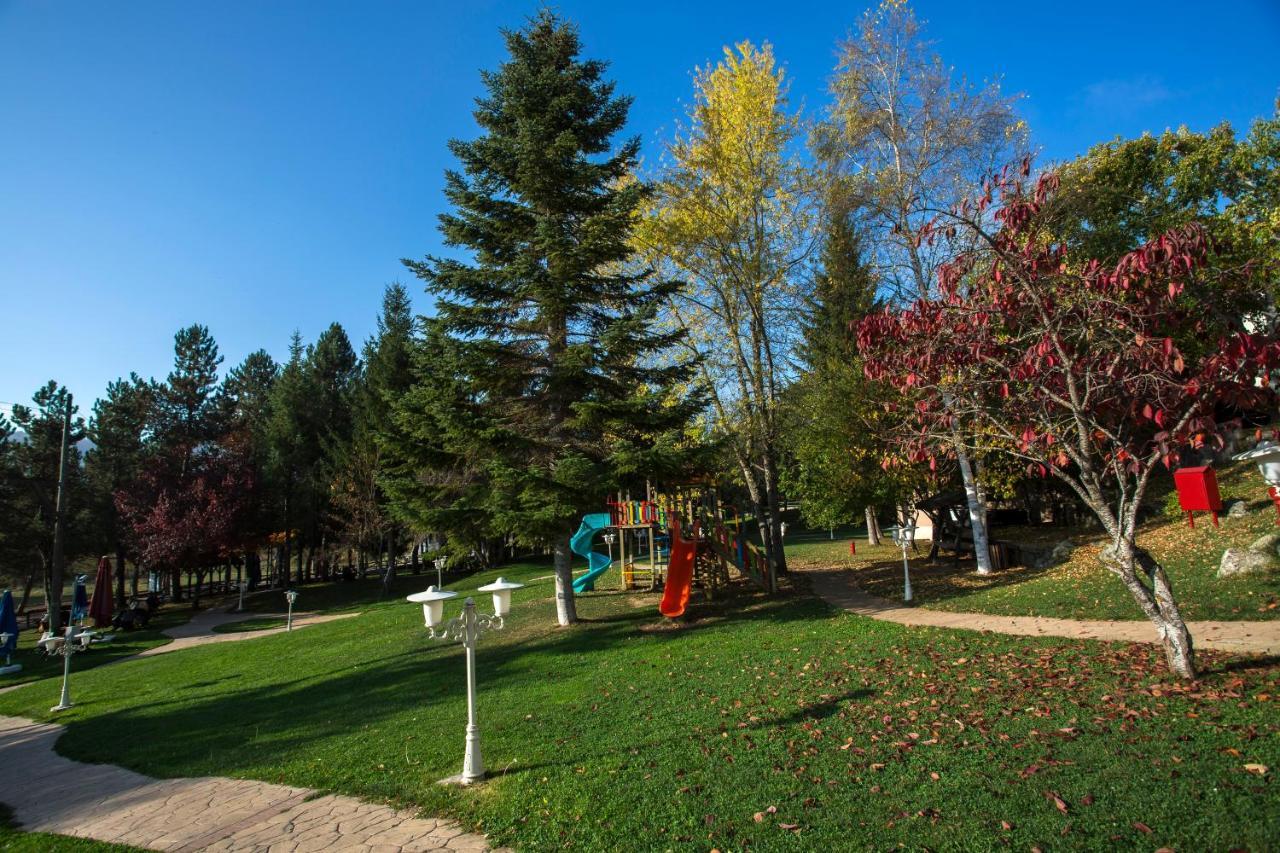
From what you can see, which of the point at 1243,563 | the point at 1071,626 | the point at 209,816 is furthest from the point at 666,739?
the point at 1243,563

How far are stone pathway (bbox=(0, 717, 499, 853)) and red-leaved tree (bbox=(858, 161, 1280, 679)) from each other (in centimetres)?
573

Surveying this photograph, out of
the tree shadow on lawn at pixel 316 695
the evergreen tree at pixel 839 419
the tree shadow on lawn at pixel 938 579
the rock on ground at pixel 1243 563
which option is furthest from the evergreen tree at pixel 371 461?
the rock on ground at pixel 1243 563

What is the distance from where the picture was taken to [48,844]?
5.57 m

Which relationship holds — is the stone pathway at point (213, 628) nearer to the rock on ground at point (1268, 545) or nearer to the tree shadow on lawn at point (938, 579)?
the tree shadow on lawn at point (938, 579)

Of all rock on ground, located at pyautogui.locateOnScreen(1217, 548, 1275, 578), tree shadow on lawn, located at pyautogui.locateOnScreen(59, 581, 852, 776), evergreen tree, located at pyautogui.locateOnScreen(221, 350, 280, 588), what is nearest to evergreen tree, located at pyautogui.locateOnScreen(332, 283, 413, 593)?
evergreen tree, located at pyautogui.locateOnScreen(221, 350, 280, 588)

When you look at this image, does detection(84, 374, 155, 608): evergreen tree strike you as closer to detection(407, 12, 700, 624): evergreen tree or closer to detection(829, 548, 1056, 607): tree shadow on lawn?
detection(407, 12, 700, 624): evergreen tree

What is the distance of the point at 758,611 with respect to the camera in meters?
13.7

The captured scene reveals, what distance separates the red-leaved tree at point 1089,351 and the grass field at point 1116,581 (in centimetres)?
326

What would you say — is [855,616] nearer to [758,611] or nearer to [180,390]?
[758,611]

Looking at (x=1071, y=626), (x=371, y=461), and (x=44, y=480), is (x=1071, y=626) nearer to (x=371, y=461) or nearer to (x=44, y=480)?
(x=371, y=461)

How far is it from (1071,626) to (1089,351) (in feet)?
16.4

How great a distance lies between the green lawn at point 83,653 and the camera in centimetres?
1700

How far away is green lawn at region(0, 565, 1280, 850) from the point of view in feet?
13.4

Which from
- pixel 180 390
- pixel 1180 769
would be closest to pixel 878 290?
pixel 1180 769
